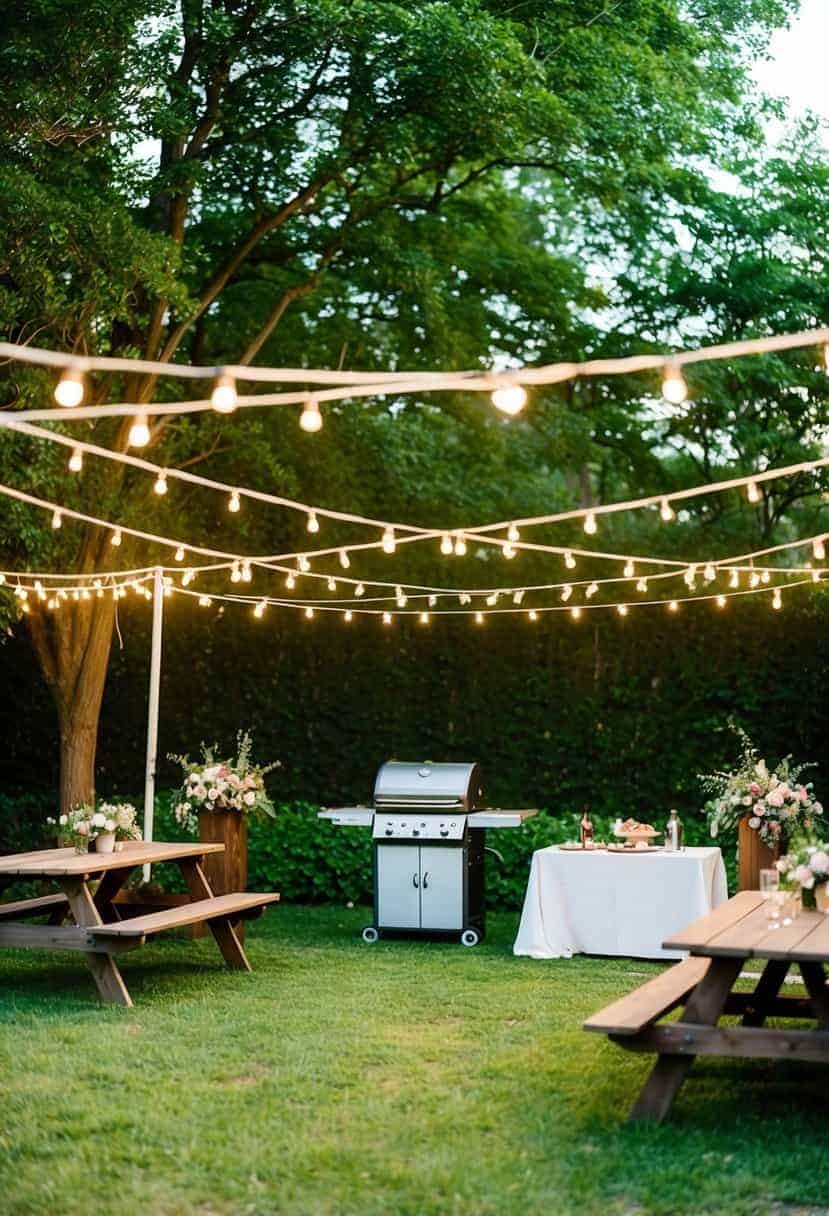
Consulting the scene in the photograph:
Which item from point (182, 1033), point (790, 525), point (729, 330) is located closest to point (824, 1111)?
point (182, 1033)

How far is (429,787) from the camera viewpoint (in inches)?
335

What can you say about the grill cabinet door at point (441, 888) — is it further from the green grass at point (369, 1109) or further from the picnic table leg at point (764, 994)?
the picnic table leg at point (764, 994)

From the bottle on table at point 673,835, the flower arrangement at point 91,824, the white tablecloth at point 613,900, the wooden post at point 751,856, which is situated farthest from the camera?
the wooden post at point 751,856

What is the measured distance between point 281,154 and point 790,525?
A: 746cm

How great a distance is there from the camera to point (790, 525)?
15.0 meters

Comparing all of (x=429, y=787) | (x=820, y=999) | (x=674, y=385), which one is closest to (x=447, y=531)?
(x=429, y=787)

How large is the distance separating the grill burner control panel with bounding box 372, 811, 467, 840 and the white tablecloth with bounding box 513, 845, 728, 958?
0.66 meters

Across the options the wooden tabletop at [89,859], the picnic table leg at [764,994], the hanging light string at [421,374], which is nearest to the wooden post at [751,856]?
the picnic table leg at [764,994]

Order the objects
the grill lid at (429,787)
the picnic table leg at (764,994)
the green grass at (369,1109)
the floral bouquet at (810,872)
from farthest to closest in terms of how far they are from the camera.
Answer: the grill lid at (429,787) < the picnic table leg at (764,994) < the floral bouquet at (810,872) < the green grass at (369,1109)

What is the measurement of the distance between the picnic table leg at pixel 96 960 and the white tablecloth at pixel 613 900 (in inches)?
96.8

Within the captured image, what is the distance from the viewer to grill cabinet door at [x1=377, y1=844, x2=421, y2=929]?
8453mm

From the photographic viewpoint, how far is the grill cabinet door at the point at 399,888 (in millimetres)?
8453

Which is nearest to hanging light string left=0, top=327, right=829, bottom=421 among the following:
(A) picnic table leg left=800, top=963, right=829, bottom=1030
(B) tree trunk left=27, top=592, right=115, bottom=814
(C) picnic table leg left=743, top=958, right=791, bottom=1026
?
(A) picnic table leg left=800, top=963, right=829, bottom=1030

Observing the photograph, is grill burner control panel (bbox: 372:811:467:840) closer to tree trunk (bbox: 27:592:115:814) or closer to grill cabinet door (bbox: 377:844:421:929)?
grill cabinet door (bbox: 377:844:421:929)
